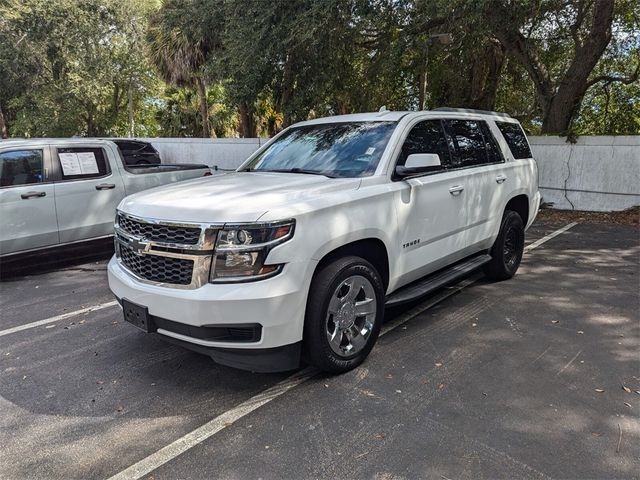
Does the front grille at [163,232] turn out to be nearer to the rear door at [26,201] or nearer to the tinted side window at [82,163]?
the rear door at [26,201]

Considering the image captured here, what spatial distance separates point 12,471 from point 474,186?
4.40 m

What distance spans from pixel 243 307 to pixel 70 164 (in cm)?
506

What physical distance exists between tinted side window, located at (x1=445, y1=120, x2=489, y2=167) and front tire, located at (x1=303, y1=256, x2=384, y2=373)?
6.00 feet

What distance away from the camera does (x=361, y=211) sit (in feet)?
11.7

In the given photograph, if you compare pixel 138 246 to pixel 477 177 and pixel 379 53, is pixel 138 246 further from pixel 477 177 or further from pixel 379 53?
pixel 379 53

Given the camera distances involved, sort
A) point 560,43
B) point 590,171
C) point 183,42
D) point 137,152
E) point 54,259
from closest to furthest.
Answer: point 54,259 < point 137,152 < point 590,171 < point 560,43 < point 183,42

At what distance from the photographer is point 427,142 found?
4.49m

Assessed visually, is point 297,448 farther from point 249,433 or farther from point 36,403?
point 36,403

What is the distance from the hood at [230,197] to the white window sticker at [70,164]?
11.7ft

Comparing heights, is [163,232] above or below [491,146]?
below

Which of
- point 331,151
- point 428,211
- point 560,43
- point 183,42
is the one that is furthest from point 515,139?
point 183,42

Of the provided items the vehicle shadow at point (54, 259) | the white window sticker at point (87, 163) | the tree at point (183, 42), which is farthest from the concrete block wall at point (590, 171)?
the vehicle shadow at point (54, 259)

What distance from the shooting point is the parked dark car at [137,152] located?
8953 mm

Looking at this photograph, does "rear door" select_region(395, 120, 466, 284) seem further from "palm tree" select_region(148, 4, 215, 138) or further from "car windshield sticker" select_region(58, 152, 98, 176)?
"palm tree" select_region(148, 4, 215, 138)
